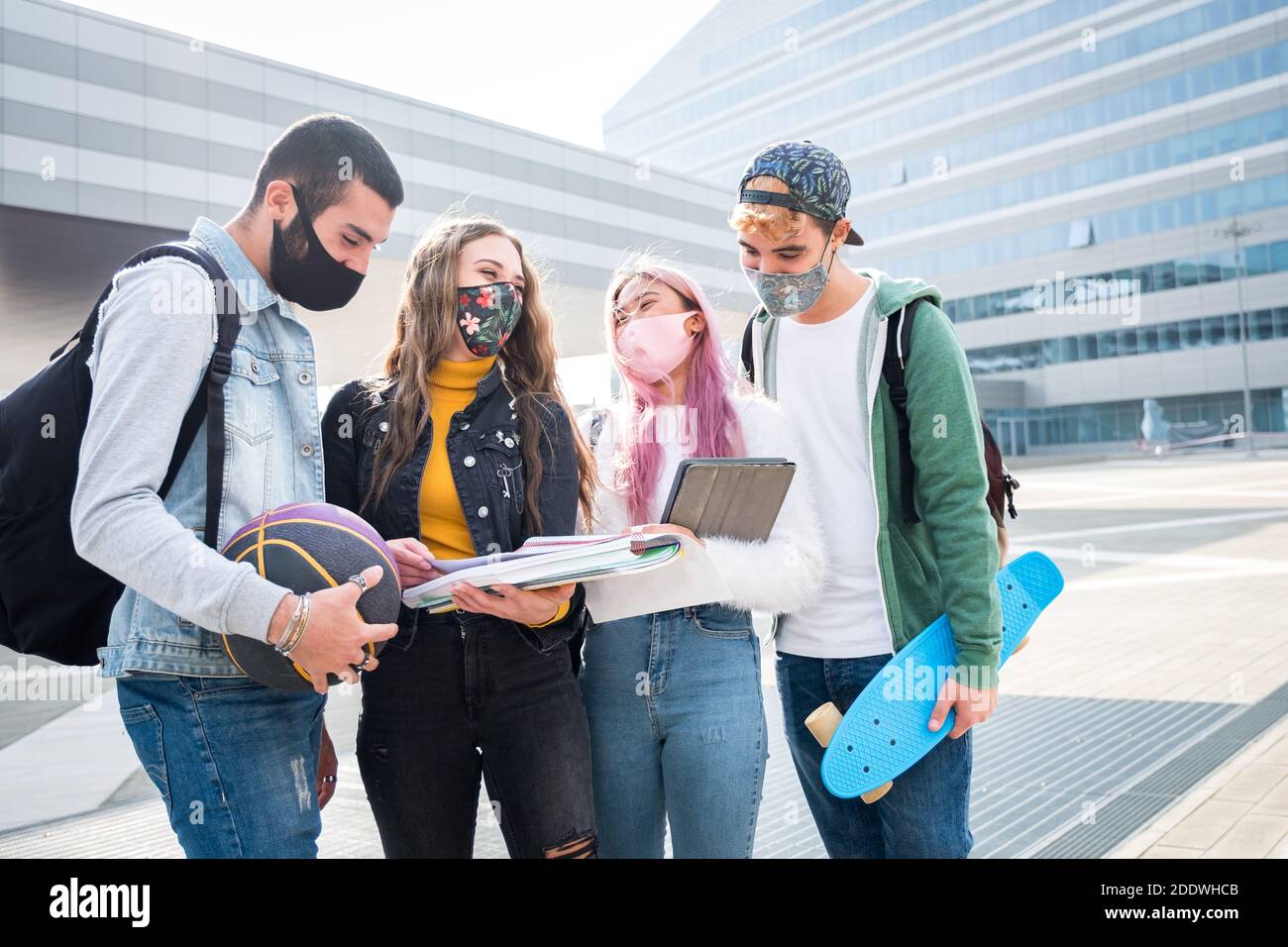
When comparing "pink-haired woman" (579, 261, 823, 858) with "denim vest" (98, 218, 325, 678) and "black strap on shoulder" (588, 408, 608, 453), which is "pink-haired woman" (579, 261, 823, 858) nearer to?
"black strap on shoulder" (588, 408, 608, 453)

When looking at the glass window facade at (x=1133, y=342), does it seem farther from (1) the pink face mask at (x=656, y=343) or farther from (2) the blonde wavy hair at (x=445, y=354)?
(2) the blonde wavy hair at (x=445, y=354)

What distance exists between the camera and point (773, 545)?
8.17 feet

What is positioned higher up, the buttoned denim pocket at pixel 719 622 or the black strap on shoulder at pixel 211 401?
the black strap on shoulder at pixel 211 401

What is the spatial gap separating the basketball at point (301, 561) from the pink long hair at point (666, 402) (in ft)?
2.98

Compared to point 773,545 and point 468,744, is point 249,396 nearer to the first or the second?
point 468,744

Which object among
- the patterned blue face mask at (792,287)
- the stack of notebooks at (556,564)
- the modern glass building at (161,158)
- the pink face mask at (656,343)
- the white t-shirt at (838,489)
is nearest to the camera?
the stack of notebooks at (556,564)

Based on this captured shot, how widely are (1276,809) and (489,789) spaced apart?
3.90 m

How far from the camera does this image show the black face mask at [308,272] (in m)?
2.21

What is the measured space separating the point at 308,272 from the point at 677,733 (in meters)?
1.42

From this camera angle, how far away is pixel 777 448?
2639mm

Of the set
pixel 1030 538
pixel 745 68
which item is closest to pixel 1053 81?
pixel 745 68

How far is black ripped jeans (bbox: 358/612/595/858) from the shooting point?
2320 millimetres

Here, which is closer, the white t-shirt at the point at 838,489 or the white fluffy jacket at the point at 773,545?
the white fluffy jacket at the point at 773,545

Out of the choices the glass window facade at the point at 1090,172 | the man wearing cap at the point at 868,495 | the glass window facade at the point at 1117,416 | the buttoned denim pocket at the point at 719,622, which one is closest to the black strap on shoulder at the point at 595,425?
the man wearing cap at the point at 868,495
